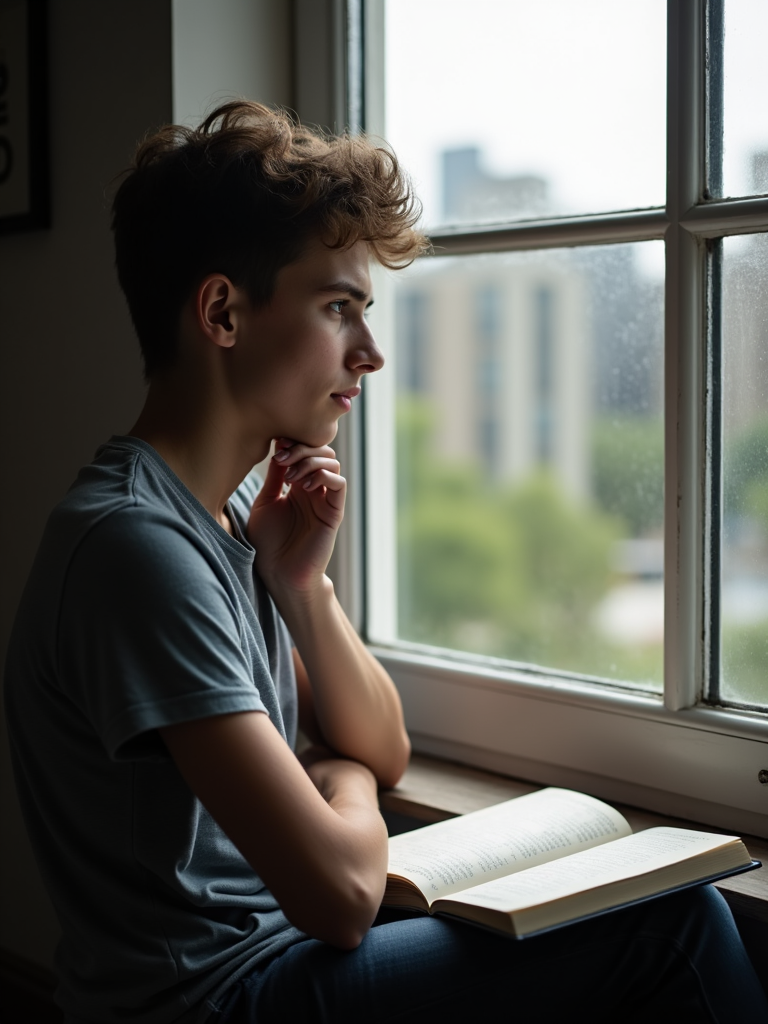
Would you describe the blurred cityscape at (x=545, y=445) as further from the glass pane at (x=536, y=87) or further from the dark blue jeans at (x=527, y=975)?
the dark blue jeans at (x=527, y=975)

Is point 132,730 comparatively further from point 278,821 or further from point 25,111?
point 25,111

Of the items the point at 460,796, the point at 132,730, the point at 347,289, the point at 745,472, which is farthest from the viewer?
the point at 460,796

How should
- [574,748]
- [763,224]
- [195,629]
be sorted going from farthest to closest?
1. [574,748]
2. [763,224]
3. [195,629]

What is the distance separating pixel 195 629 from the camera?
801 millimetres

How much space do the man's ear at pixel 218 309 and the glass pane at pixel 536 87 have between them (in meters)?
0.37

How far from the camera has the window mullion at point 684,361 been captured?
1.07 m

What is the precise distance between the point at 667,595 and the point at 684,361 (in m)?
0.26

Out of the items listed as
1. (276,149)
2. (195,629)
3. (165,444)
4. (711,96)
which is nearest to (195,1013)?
(195,629)

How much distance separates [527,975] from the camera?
2.85 feet

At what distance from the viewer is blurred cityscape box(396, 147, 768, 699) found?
44.2 inches

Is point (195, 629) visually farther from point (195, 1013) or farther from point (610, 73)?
point (610, 73)

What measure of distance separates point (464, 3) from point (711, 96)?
46 cm

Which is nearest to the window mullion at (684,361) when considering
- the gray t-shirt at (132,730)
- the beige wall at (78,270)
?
the gray t-shirt at (132,730)

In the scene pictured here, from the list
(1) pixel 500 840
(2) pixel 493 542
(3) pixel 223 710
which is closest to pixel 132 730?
(3) pixel 223 710
